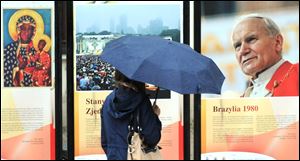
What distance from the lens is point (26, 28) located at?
600 cm

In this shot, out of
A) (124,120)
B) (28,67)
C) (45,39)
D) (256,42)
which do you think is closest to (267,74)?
(256,42)

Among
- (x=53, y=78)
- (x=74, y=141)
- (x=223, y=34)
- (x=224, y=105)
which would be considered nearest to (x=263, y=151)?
(x=224, y=105)

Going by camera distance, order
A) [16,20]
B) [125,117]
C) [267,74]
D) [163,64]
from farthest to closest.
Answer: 1. [267,74]
2. [16,20]
3. [125,117]
4. [163,64]

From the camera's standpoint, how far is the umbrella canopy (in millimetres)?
3373

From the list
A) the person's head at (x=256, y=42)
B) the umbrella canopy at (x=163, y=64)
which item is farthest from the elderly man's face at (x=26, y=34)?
the umbrella canopy at (x=163, y=64)

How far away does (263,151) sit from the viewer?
6031mm

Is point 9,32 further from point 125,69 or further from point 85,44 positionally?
point 125,69

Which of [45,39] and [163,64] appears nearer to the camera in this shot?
[163,64]

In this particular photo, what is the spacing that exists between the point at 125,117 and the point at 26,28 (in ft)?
9.34

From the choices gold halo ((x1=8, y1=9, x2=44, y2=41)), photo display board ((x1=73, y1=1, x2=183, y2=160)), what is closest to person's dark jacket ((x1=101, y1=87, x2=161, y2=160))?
photo display board ((x1=73, y1=1, x2=183, y2=160))

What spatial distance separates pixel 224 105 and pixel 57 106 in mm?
1956

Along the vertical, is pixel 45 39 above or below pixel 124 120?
above

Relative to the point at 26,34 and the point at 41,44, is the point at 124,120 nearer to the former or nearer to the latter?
the point at 41,44

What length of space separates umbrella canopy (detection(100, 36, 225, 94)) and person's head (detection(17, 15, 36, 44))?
2.55 metres
